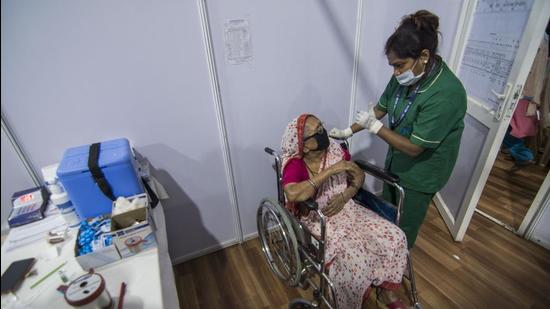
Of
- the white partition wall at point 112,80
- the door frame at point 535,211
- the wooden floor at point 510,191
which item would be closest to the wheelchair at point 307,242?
the white partition wall at point 112,80

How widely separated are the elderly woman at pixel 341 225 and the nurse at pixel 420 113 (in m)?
0.27

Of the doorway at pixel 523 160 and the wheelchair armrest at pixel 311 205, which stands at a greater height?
the wheelchair armrest at pixel 311 205

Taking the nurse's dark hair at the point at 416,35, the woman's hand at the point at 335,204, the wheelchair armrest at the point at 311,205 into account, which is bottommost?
the woman's hand at the point at 335,204

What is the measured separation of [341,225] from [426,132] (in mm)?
590

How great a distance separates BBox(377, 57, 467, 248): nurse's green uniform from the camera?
120 centimetres

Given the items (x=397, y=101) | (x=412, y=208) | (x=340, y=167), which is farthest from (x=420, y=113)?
(x=412, y=208)

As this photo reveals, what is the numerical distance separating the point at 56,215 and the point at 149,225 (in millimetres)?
538

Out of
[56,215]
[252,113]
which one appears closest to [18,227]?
[56,215]

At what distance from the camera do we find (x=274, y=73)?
5.18 ft

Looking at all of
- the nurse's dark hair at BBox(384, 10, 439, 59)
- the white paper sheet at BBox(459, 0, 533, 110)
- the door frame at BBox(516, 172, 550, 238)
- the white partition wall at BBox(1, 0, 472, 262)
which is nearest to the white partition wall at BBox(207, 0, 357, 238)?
the white partition wall at BBox(1, 0, 472, 262)

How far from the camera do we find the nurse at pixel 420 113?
118cm

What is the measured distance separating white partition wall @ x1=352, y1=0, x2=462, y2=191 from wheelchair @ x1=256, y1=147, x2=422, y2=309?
2.44 feet

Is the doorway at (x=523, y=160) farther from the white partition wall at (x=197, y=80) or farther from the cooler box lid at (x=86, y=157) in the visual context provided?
the cooler box lid at (x=86, y=157)

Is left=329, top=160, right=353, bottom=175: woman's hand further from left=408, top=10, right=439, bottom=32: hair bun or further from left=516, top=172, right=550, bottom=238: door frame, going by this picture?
left=516, top=172, right=550, bottom=238: door frame
